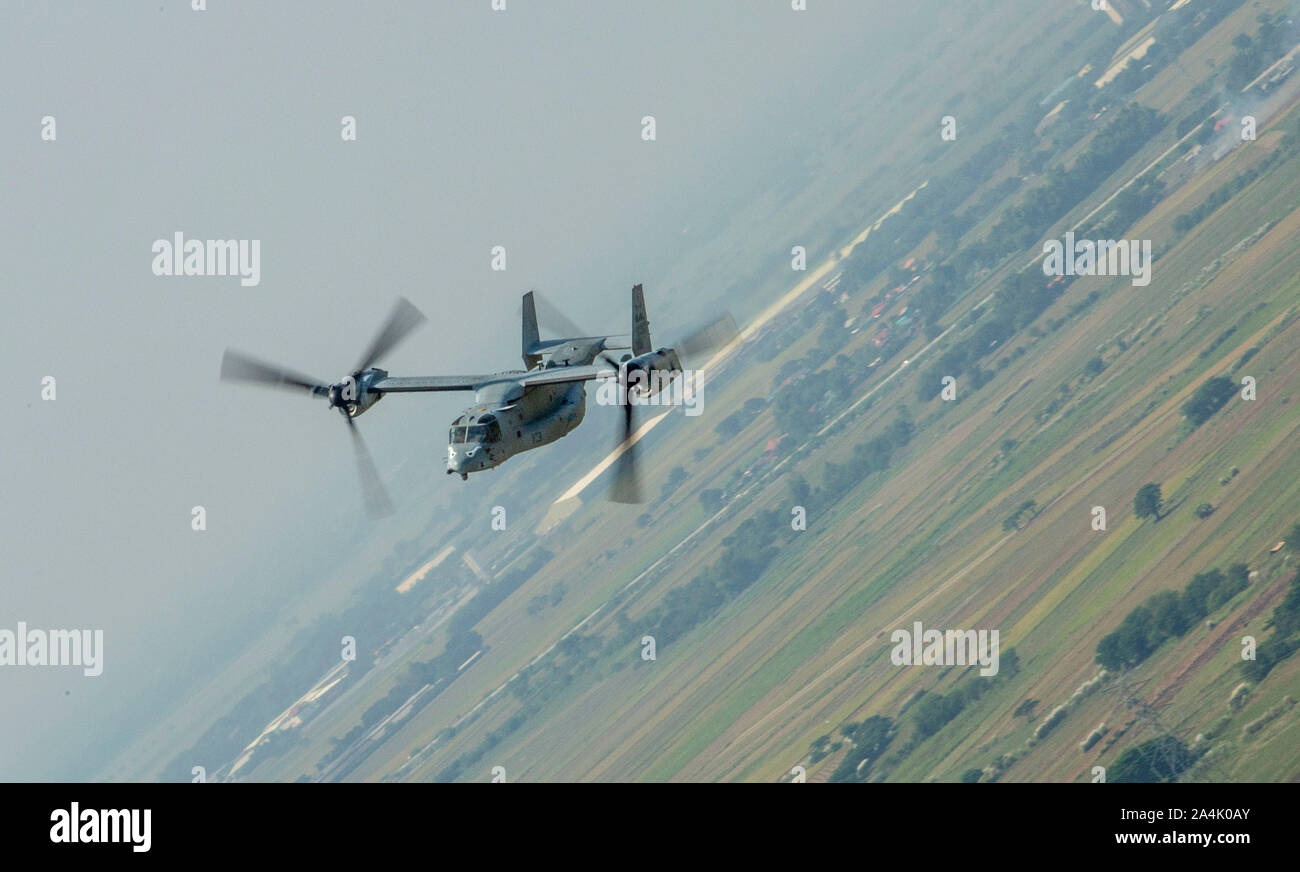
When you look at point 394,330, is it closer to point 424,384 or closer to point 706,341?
point 424,384

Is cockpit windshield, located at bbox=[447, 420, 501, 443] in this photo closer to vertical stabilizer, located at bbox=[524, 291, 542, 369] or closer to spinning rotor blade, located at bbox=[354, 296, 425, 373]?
spinning rotor blade, located at bbox=[354, 296, 425, 373]

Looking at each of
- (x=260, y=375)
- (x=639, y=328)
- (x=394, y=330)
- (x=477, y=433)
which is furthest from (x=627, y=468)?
(x=260, y=375)

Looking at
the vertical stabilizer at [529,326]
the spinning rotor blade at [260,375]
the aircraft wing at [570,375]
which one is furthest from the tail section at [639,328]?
the spinning rotor blade at [260,375]

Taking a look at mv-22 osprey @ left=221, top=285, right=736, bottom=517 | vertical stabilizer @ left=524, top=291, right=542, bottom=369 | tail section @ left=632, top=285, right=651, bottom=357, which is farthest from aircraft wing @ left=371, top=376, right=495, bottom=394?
tail section @ left=632, top=285, right=651, bottom=357
